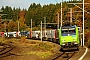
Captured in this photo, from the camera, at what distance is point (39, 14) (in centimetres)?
16312

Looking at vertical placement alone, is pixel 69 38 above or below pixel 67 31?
below

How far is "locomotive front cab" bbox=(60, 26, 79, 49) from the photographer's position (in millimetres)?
32156

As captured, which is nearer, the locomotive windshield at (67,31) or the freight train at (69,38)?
the freight train at (69,38)

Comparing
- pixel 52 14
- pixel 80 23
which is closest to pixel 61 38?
pixel 80 23

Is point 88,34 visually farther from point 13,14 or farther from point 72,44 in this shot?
point 13,14

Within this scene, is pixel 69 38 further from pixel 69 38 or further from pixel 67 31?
pixel 67 31

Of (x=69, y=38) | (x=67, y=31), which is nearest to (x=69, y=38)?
(x=69, y=38)

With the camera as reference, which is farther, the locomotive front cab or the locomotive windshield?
the locomotive windshield

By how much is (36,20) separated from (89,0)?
91067 millimetres

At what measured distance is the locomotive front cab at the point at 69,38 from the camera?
32.2 meters

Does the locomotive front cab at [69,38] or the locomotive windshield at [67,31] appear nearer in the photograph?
the locomotive front cab at [69,38]

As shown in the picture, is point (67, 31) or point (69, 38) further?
point (67, 31)

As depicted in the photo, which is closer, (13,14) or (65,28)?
(65,28)

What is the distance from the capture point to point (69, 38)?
106ft
